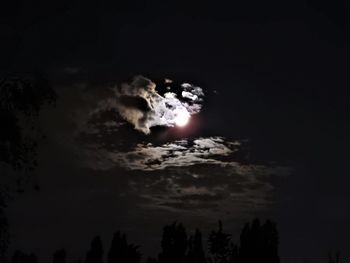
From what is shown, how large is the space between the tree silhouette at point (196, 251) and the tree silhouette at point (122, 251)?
29.0ft

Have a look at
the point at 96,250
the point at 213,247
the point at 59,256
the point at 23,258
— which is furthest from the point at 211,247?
the point at 23,258

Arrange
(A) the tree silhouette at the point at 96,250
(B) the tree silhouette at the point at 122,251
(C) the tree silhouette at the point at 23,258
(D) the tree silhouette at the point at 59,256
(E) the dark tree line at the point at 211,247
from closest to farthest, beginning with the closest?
1. (E) the dark tree line at the point at 211,247
2. (B) the tree silhouette at the point at 122,251
3. (A) the tree silhouette at the point at 96,250
4. (D) the tree silhouette at the point at 59,256
5. (C) the tree silhouette at the point at 23,258

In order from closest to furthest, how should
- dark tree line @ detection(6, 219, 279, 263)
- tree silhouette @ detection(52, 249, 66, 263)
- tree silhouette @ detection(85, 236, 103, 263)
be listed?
dark tree line @ detection(6, 219, 279, 263) < tree silhouette @ detection(85, 236, 103, 263) < tree silhouette @ detection(52, 249, 66, 263)

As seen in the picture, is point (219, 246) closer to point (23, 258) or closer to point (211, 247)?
point (211, 247)

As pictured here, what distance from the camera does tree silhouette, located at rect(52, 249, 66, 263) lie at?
14449 cm

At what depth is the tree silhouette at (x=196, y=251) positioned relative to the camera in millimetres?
61312

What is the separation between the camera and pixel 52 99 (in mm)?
10242

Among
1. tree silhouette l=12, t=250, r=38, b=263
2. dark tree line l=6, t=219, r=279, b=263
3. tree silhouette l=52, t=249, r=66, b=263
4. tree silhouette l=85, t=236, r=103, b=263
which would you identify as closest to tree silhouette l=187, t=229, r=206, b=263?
dark tree line l=6, t=219, r=279, b=263

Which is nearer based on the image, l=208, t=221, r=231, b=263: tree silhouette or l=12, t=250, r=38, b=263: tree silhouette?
l=208, t=221, r=231, b=263: tree silhouette

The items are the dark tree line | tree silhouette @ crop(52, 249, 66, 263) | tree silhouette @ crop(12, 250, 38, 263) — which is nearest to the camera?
the dark tree line

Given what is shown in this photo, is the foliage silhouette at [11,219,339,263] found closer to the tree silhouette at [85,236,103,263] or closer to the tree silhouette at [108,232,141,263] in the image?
the tree silhouette at [108,232,141,263]

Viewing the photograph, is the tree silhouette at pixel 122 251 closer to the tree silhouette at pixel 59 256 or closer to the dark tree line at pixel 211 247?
the dark tree line at pixel 211 247

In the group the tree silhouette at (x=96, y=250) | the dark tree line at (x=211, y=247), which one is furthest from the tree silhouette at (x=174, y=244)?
the tree silhouette at (x=96, y=250)

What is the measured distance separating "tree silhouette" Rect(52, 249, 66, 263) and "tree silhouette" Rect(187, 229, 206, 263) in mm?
92916
